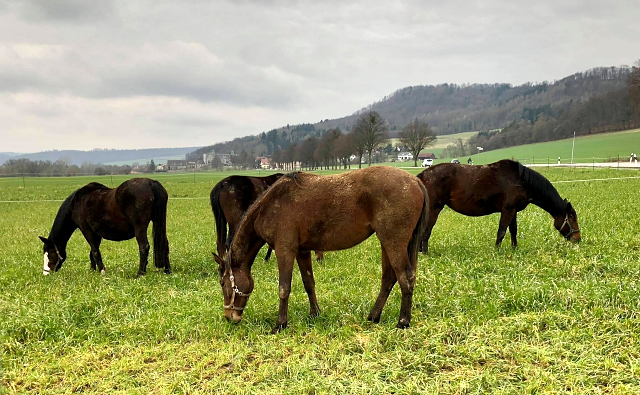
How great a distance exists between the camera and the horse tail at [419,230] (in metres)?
5.23

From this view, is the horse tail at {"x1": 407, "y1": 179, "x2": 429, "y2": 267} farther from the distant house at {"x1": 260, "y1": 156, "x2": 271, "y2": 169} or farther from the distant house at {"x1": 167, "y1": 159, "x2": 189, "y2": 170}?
the distant house at {"x1": 167, "y1": 159, "x2": 189, "y2": 170}

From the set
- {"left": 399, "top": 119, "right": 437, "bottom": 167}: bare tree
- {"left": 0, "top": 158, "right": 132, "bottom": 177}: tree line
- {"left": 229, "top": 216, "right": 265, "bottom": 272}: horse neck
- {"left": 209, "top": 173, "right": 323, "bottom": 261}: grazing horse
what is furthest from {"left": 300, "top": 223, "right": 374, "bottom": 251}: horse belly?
{"left": 0, "top": 158, "right": 132, "bottom": 177}: tree line

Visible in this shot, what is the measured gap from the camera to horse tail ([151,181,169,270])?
8.65 metres

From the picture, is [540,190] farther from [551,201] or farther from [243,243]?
[243,243]

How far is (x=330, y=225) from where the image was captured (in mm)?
5352

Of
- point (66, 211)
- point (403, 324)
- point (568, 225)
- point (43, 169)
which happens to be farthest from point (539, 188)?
point (43, 169)

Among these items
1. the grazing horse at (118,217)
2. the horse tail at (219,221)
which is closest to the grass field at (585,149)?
the horse tail at (219,221)

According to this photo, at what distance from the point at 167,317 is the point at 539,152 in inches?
3171

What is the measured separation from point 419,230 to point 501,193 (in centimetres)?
498

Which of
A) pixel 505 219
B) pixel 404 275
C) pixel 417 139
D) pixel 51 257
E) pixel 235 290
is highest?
pixel 417 139

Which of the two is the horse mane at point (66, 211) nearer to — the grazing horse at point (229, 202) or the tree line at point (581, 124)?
the grazing horse at point (229, 202)

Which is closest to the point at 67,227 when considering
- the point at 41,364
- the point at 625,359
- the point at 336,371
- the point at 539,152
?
the point at 41,364

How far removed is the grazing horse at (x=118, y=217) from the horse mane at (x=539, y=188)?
28.8 ft

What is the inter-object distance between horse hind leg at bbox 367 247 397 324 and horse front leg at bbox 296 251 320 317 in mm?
878
